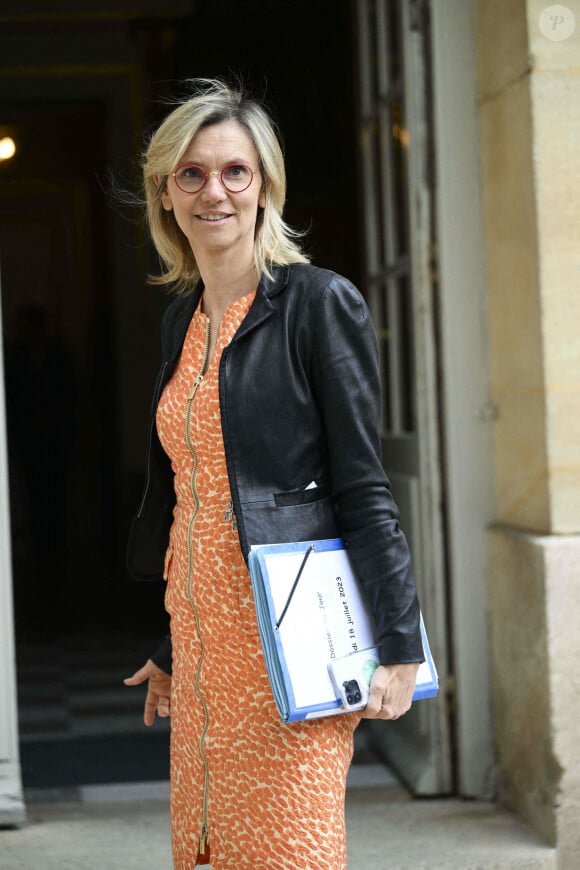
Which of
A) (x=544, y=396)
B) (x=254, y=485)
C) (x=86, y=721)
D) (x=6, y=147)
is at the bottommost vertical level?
(x=86, y=721)

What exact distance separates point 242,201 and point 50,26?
311 inches

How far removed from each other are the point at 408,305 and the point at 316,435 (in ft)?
8.12

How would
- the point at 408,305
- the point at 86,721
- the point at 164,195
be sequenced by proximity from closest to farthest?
the point at 164,195 → the point at 408,305 → the point at 86,721

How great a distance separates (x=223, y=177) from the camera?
208 centimetres

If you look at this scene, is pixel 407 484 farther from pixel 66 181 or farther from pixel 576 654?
pixel 66 181

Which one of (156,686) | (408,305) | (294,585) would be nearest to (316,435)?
(294,585)

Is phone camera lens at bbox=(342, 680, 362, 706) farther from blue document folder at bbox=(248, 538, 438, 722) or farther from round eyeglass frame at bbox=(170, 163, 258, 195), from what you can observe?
round eyeglass frame at bbox=(170, 163, 258, 195)

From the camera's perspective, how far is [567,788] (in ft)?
11.7

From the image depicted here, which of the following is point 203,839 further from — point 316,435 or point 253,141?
point 253,141

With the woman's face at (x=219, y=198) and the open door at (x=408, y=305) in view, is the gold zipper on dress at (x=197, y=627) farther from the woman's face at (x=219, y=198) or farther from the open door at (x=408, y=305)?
the open door at (x=408, y=305)

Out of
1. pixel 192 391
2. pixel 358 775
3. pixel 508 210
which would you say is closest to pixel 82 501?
pixel 358 775

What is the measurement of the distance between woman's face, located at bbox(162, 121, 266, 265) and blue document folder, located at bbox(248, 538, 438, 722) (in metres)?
0.54

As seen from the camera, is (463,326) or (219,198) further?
(463,326)

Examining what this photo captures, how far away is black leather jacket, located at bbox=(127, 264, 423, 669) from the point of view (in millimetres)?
1946
